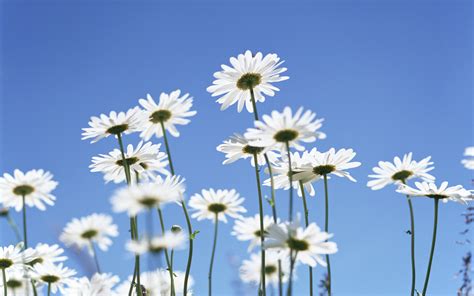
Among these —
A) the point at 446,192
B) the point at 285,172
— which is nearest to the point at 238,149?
the point at 285,172

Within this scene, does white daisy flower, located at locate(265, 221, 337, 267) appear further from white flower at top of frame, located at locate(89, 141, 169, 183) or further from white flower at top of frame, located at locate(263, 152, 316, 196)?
white flower at top of frame, located at locate(89, 141, 169, 183)

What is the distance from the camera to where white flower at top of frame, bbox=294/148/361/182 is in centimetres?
318

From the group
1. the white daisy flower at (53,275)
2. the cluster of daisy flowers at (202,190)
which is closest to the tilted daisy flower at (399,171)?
the cluster of daisy flowers at (202,190)

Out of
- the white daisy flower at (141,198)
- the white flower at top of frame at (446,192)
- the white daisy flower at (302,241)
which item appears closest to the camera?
the white daisy flower at (141,198)

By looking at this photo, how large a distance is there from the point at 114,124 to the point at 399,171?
5.30 ft

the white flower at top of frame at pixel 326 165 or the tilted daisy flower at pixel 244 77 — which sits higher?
the tilted daisy flower at pixel 244 77

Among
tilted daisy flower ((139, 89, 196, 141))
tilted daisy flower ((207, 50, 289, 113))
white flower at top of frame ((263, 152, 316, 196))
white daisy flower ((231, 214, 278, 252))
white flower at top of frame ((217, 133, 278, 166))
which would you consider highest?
tilted daisy flower ((207, 50, 289, 113))

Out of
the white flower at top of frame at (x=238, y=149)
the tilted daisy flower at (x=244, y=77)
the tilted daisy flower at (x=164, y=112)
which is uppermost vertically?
the tilted daisy flower at (x=244, y=77)

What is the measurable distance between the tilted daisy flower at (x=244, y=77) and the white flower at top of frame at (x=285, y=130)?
0.77m

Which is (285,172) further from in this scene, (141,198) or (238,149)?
(141,198)

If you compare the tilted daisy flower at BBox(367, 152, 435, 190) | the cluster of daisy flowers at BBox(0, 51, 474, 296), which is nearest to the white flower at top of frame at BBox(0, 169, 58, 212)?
the cluster of daisy flowers at BBox(0, 51, 474, 296)

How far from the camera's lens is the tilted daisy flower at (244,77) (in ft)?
11.5

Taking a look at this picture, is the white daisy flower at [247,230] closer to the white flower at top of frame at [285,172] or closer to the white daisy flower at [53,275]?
the white flower at top of frame at [285,172]

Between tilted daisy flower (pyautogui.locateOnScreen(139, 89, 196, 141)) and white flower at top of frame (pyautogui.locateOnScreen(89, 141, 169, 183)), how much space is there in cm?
8
